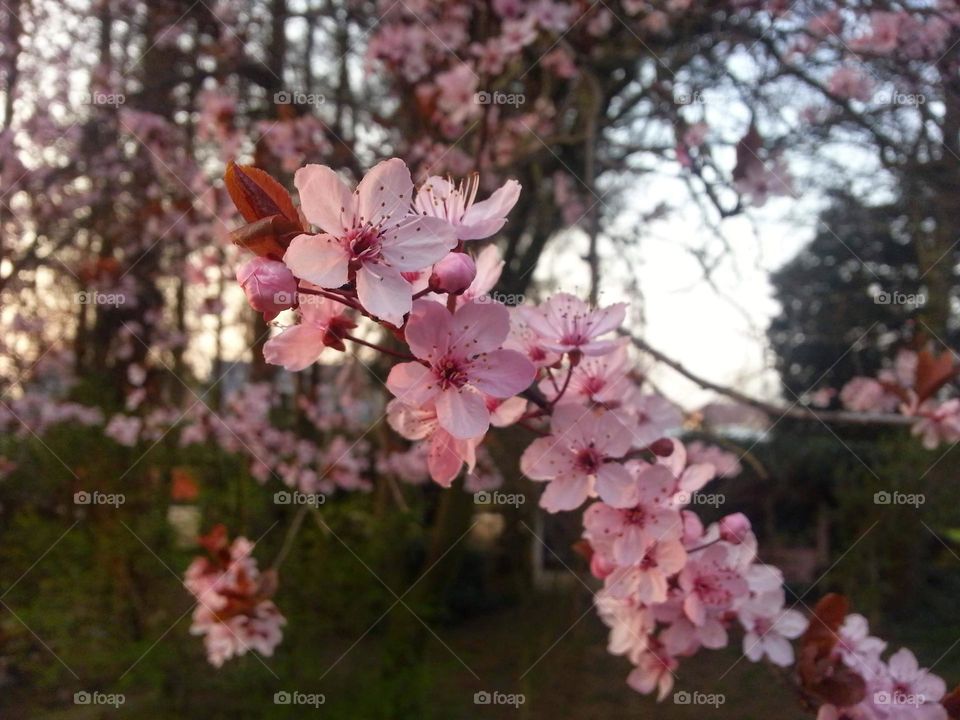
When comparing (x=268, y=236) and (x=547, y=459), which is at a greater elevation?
(x=268, y=236)

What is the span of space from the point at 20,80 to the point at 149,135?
1.66 feet

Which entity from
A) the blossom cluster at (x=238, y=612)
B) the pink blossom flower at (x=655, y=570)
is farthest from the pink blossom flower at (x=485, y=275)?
the blossom cluster at (x=238, y=612)

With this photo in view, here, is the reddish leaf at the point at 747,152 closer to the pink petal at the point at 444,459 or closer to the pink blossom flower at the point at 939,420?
the pink blossom flower at the point at 939,420

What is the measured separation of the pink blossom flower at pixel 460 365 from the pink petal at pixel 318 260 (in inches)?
3.0

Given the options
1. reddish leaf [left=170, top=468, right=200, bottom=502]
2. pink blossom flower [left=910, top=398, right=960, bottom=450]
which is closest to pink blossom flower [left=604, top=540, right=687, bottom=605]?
pink blossom flower [left=910, top=398, right=960, bottom=450]

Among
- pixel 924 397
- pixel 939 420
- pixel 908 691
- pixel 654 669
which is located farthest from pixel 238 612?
pixel 939 420

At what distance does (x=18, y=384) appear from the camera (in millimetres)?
3164

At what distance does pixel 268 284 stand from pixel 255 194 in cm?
8

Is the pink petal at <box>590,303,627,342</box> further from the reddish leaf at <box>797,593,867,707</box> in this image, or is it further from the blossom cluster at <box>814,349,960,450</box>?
the blossom cluster at <box>814,349,960,450</box>

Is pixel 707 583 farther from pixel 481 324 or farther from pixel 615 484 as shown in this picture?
pixel 481 324

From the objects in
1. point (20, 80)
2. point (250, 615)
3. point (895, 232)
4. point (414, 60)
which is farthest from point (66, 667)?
point (895, 232)

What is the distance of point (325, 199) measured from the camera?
2.07ft

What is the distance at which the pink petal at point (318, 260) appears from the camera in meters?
0.59

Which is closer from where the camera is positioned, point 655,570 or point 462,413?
point 462,413
